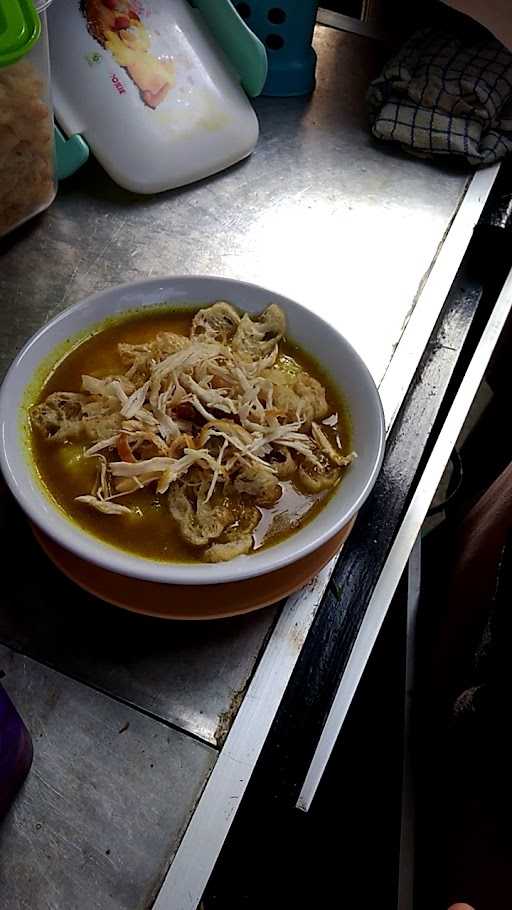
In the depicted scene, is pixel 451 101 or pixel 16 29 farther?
pixel 451 101

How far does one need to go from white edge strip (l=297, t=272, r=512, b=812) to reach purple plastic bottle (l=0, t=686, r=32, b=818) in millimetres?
333

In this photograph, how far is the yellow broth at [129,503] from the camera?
0.86 meters

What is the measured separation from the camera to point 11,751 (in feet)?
2.48

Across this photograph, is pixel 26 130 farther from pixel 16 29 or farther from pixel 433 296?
pixel 433 296

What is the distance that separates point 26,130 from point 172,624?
74 cm

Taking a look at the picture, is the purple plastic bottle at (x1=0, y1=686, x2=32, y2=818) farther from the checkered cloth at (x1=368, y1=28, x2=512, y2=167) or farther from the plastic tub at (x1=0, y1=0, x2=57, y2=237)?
the checkered cloth at (x1=368, y1=28, x2=512, y2=167)

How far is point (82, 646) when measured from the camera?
0.90 metres

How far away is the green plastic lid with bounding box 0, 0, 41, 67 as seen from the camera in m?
0.96

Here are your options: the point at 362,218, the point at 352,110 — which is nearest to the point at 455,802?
the point at 362,218

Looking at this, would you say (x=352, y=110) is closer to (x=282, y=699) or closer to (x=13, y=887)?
(x=282, y=699)

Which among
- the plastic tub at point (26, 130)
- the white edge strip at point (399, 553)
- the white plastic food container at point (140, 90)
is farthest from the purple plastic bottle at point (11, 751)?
the white plastic food container at point (140, 90)

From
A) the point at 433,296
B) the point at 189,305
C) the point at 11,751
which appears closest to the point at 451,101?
the point at 433,296

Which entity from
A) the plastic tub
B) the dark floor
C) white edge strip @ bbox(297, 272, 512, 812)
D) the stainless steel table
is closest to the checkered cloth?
the stainless steel table

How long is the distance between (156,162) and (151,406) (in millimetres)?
606
